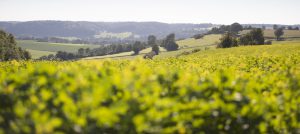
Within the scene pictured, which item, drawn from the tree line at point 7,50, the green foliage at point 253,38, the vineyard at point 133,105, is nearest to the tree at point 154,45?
the green foliage at point 253,38

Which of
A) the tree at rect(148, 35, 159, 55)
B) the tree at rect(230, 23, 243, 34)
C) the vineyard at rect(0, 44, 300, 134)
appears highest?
the vineyard at rect(0, 44, 300, 134)

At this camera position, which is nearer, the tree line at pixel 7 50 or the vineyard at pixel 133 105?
the vineyard at pixel 133 105

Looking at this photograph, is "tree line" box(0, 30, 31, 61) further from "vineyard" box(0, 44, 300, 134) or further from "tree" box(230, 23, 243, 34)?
"tree" box(230, 23, 243, 34)

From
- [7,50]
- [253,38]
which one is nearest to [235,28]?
[253,38]

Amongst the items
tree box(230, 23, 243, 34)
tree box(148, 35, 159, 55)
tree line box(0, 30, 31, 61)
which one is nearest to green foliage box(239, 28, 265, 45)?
tree box(148, 35, 159, 55)

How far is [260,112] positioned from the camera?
499 cm

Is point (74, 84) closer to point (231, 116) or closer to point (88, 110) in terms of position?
point (88, 110)

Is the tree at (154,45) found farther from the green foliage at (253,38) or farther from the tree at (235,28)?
the tree at (235,28)

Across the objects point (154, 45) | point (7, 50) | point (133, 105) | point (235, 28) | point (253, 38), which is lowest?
point (154, 45)

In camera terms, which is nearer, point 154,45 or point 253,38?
point 253,38

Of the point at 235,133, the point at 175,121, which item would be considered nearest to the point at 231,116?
the point at 235,133

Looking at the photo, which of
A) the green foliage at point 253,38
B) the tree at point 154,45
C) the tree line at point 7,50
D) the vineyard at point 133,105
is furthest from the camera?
the tree at point 154,45

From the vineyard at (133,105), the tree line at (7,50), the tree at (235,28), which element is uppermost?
the vineyard at (133,105)

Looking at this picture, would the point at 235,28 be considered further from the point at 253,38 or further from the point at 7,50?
the point at 7,50
